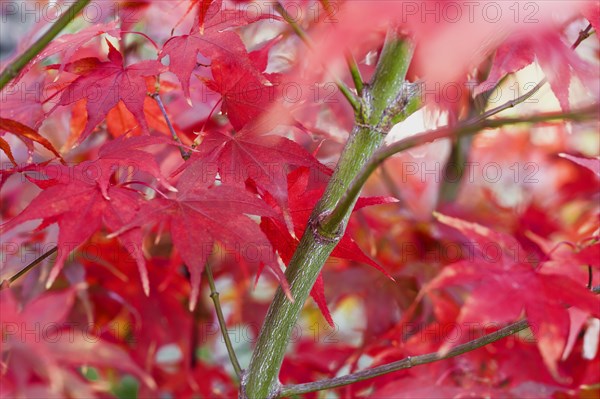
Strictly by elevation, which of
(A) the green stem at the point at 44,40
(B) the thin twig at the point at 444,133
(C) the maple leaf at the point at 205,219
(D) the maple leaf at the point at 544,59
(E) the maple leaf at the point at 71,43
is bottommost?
(C) the maple leaf at the point at 205,219

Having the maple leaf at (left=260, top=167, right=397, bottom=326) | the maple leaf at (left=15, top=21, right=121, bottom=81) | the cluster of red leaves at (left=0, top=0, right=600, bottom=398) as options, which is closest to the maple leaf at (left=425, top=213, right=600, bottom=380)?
the cluster of red leaves at (left=0, top=0, right=600, bottom=398)

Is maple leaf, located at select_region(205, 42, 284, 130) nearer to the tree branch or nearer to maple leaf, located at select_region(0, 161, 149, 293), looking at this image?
maple leaf, located at select_region(0, 161, 149, 293)

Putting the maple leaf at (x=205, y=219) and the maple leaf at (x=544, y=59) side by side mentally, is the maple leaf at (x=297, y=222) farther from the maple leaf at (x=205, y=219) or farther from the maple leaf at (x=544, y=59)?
the maple leaf at (x=544, y=59)

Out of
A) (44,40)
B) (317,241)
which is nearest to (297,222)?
(317,241)

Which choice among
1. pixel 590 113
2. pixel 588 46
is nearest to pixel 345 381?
pixel 590 113

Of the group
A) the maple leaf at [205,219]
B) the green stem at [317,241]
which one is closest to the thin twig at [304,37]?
the green stem at [317,241]

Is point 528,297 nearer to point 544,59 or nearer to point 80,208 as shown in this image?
point 544,59

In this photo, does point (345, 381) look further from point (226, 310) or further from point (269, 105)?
point (226, 310)
